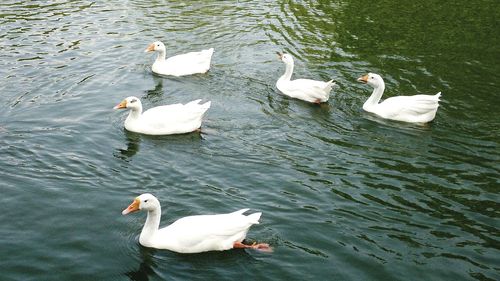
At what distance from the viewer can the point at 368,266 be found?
10898mm

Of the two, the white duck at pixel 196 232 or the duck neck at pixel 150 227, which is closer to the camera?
the white duck at pixel 196 232

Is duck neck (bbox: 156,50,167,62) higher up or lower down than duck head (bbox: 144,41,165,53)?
lower down

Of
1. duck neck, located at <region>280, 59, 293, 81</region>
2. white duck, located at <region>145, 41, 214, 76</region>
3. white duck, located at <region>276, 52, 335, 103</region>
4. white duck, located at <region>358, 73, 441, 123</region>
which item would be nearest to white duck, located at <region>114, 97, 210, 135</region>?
white duck, located at <region>276, 52, 335, 103</region>

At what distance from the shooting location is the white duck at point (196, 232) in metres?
11.2

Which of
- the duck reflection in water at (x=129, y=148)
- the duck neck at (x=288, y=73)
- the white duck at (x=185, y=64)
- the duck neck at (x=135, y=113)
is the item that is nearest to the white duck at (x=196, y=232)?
the duck reflection in water at (x=129, y=148)

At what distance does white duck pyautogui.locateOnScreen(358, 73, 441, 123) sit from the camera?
16969 millimetres

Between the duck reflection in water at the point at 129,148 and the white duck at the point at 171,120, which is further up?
the white duck at the point at 171,120

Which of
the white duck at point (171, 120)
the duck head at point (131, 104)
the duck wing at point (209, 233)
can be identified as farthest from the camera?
the duck head at point (131, 104)

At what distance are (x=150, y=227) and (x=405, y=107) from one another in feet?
28.6

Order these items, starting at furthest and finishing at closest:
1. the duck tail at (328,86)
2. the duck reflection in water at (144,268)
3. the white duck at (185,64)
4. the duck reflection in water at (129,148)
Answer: the white duck at (185,64) < the duck tail at (328,86) < the duck reflection in water at (129,148) < the duck reflection in water at (144,268)

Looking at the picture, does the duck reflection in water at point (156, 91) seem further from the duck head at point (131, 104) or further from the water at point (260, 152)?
the duck head at point (131, 104)

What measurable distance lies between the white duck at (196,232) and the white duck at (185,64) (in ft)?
32.9

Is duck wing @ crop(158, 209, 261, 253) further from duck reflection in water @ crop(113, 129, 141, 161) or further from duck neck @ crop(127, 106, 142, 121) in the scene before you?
duck neck @ crop(127, 106, 142, 121)

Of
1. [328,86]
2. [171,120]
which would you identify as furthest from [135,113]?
[328,86]
